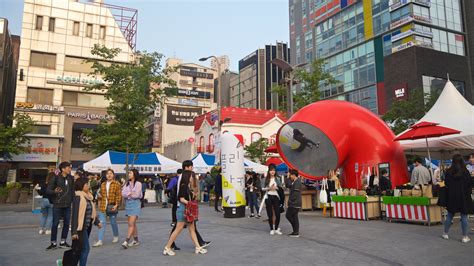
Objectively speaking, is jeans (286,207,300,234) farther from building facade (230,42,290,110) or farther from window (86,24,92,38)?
building facade (230,42,290,110)

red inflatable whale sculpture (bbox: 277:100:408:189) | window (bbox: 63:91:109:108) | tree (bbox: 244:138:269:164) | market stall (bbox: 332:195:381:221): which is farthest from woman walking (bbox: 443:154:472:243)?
window (bbox: 63:91:109:108)

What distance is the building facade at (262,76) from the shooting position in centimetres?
8481

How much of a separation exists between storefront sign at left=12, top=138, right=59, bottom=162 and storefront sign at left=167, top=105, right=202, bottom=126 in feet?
75.3

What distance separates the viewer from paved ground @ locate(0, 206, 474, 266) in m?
6.64

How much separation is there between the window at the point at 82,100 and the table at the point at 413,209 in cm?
3494

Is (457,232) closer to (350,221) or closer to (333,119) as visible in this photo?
(350,221)

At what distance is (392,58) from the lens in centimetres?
4341

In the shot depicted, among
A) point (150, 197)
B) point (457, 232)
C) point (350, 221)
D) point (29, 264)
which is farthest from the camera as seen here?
point (150, 197)

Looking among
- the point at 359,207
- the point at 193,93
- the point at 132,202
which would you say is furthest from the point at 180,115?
the point at 132,202

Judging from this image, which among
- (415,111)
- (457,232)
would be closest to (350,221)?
(457,232)

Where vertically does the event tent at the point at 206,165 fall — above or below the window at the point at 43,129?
below

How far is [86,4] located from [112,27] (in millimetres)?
3487

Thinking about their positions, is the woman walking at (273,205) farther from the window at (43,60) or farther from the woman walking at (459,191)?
the window at (43,60)

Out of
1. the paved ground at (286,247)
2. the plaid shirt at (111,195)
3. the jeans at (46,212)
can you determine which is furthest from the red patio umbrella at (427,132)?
the jeans at (46,212)
